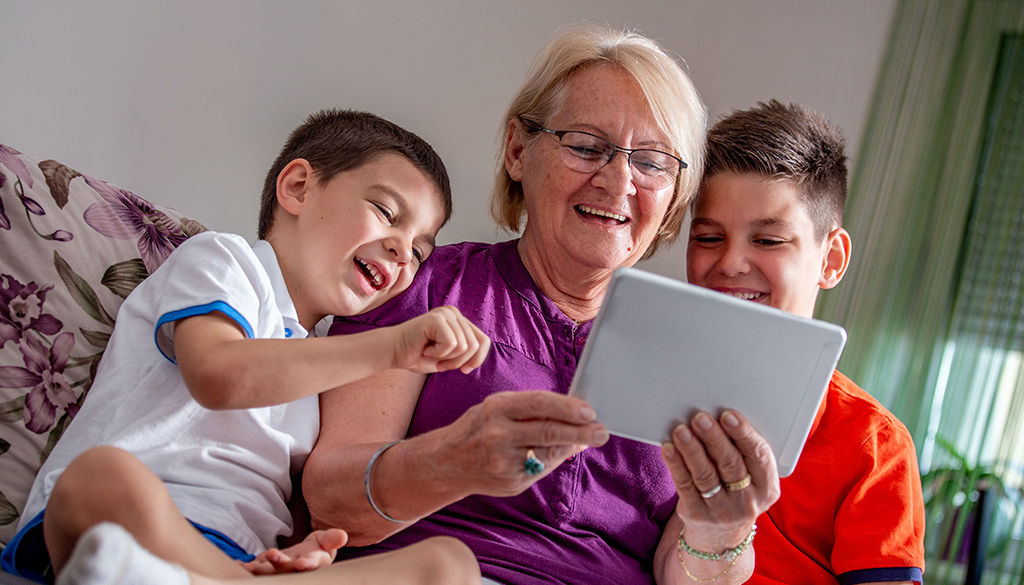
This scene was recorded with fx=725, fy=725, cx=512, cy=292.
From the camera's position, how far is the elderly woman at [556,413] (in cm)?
87

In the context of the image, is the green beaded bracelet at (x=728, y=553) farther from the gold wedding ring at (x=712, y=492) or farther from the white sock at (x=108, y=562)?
the white sock at (x=108, y=562)

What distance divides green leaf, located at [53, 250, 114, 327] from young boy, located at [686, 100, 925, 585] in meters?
1.06

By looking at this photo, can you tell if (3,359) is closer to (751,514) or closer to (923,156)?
(751,514)

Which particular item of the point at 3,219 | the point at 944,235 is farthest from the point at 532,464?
the point at 944,235

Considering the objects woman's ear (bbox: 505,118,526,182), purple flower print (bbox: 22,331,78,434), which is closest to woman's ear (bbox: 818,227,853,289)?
woman's ear (bbox: 505,118,526,182)

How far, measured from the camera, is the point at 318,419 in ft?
3.81

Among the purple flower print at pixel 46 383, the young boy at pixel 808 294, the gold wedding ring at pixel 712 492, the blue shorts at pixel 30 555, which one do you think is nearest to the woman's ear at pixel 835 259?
the young boy at pixel 808 294

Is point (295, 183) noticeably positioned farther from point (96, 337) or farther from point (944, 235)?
point (944, 235)

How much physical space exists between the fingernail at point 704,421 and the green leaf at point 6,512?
3.01 feet

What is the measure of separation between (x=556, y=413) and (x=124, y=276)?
79 cm

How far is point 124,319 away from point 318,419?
0.32 metres

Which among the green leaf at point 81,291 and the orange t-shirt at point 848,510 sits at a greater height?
the green leaf at point 81,291

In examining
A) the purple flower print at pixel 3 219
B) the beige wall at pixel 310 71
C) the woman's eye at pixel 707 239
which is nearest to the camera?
the purple flower print at pixel 3 219

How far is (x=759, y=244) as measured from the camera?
1.38 metres
